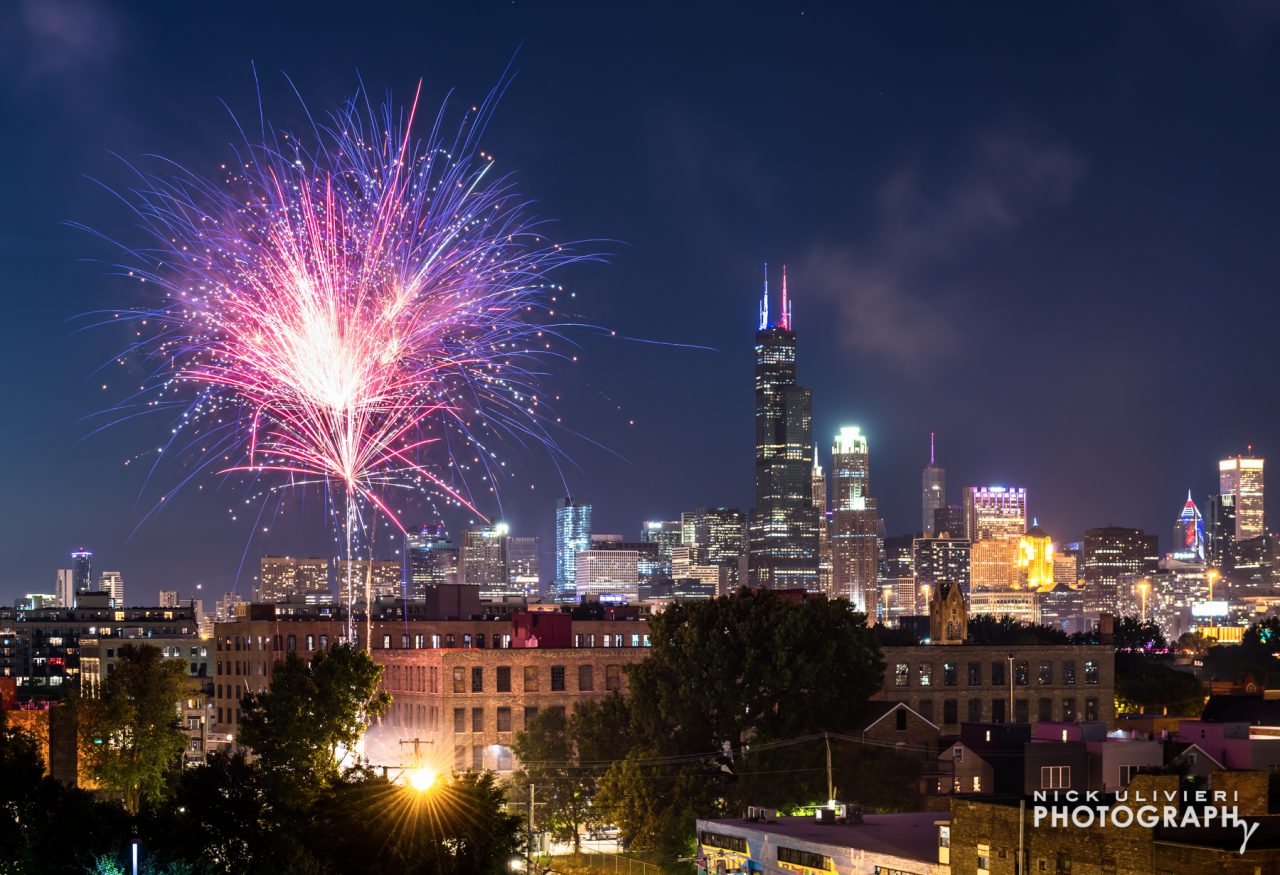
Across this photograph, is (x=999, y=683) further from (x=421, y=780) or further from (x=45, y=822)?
(x=45, y=822)

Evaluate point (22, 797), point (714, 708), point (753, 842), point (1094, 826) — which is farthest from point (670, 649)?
point (1094, 826)

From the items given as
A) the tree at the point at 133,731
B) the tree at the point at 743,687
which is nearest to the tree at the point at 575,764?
the tree at the point at 743,687

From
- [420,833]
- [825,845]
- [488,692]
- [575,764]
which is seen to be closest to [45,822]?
[420,833]

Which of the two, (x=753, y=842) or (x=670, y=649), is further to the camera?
(x=670, y=649)

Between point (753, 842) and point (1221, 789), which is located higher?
point (1221, 789)

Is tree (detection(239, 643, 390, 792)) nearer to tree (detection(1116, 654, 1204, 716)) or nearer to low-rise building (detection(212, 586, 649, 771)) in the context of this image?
low-rise building (detection(212, 586, 649, 771))

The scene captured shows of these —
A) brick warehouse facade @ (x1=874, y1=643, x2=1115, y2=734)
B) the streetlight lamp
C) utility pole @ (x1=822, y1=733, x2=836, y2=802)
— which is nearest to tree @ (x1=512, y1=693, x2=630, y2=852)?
utility pole @ (x1=822, y1=733, x2=836, y2=802)

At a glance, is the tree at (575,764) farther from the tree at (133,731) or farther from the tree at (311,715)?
the tree at (311,715)

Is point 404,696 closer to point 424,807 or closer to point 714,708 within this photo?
point 714,708
